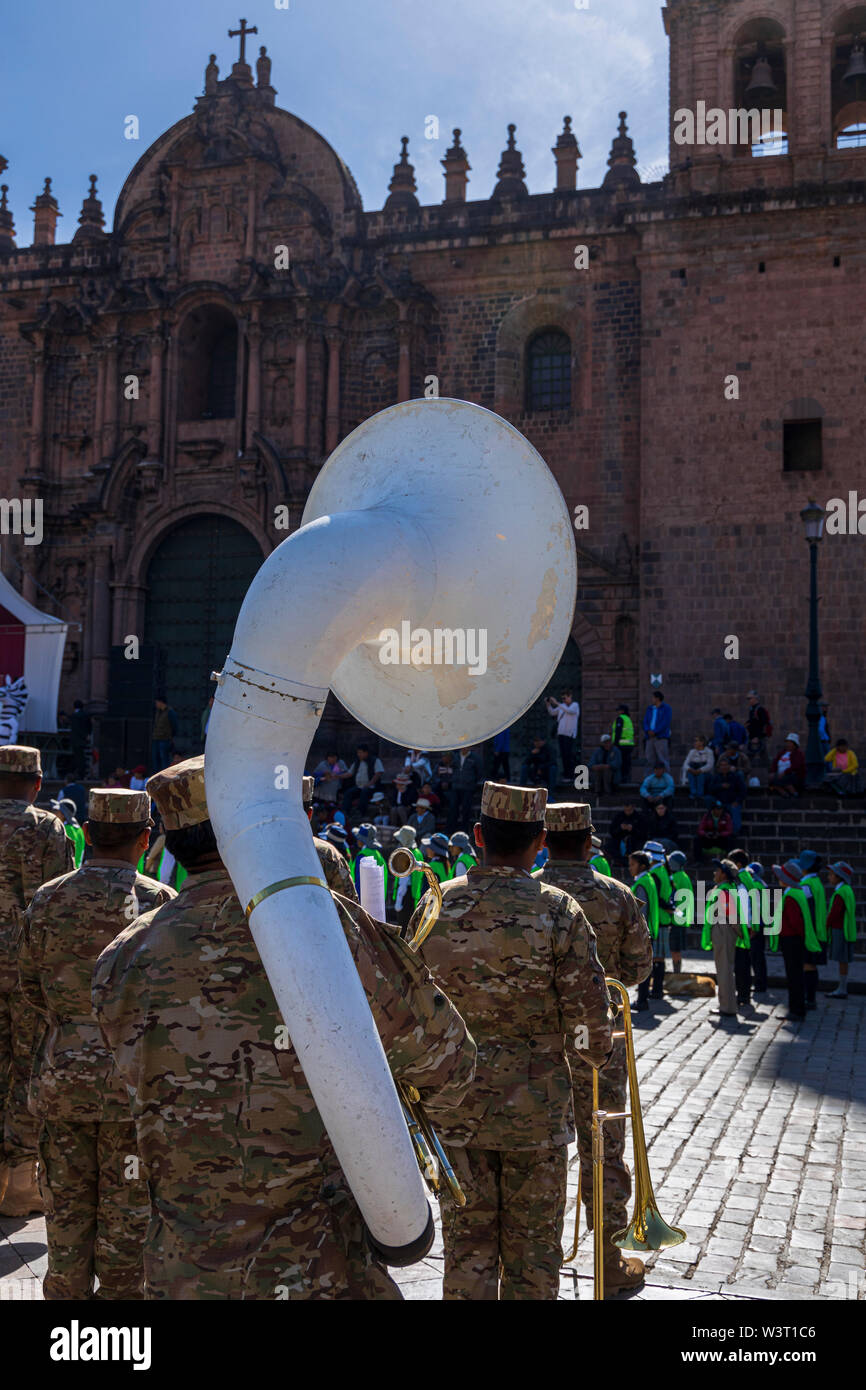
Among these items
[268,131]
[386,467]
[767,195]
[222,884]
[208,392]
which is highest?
[268,131]

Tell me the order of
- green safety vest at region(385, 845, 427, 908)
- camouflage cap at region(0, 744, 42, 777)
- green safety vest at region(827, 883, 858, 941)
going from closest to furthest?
camouflage cap at region(0, 744, 42, 777) < green safety vest at region(827, 883, 858, 941) < green safety vest at region(385, 845, 427, 908)

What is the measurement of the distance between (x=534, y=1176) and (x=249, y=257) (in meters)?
24.3

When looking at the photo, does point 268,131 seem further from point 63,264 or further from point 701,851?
point 701,851

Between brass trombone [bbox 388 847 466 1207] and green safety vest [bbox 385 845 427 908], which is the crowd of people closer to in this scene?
brass trombone [bbox 388 847 466 1207]

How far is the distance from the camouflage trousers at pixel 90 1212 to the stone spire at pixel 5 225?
28.7m

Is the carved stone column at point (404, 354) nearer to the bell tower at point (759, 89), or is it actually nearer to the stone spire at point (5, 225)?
the bell tower at point (759, 89)

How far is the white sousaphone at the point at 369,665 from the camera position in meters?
2.29

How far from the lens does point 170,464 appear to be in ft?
84.6

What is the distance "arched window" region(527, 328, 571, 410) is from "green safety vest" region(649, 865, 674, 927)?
13733mm

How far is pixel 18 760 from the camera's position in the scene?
19.4ft

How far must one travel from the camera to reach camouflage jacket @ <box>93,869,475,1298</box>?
8.66ft

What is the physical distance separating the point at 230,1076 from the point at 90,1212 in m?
1.88

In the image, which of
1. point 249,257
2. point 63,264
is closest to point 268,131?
point 249,257

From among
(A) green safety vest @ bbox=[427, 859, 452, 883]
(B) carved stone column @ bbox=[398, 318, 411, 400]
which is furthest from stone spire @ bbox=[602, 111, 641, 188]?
(A) green safety vest @ bbox=[427, 859, 452, 883]
